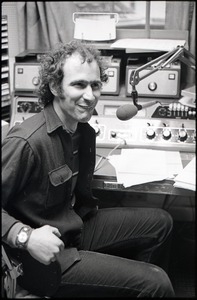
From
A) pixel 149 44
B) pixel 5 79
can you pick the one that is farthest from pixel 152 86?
pixel 5 79

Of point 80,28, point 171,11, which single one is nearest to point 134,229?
point 80,28

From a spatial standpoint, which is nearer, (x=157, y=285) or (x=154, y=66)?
(x=157, y=285)

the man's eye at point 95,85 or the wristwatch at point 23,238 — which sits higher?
the man's eye at point 95,85

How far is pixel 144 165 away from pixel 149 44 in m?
0.63

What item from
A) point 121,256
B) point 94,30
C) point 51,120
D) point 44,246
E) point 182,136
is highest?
point 94,30

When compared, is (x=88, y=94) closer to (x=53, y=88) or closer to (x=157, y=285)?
(x=53, y=88)

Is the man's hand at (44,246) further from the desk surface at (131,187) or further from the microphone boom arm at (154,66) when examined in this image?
the microphone boom arm at (154,66)

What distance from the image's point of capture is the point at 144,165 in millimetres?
1667

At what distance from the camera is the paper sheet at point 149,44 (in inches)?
76.2

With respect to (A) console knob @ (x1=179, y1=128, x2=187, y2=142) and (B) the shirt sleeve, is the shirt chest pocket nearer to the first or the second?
(B) the shirt sleeve

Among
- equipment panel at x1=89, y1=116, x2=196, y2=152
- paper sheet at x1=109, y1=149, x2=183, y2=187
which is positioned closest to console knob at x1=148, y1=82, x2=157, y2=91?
equipment panel at x1=89, y1=116, x2=196, y2=152

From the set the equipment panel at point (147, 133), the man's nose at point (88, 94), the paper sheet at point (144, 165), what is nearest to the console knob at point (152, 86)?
the equipment panel at point (147, 133)

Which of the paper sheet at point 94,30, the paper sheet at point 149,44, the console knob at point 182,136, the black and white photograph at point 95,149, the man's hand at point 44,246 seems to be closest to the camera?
the man's hand at point 44,246

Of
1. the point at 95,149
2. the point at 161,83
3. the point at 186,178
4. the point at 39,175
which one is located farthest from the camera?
the point at 161,83
